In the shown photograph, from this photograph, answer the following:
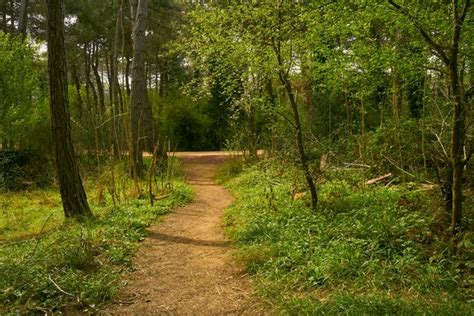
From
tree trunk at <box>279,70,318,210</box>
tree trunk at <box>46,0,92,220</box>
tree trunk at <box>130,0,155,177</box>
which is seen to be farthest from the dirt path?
tree trunk at <box>130,0,155,177</box>

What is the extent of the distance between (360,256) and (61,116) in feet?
16.5

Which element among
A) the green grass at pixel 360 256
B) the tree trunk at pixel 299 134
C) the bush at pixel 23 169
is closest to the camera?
the green grass at pixel 360 256

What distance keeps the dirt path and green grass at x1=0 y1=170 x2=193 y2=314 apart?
0.21 meters

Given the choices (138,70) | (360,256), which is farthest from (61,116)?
(138,70)

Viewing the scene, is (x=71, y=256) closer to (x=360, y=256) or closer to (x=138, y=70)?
(x=360, y=256)

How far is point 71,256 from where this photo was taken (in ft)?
15.4

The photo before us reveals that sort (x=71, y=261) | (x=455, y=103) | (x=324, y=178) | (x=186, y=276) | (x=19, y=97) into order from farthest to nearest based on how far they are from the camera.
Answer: (x=19, y=97)
(x=324, y=178)
(x=186, y=276)
(x=71, y=261)
(x=455, y=103)

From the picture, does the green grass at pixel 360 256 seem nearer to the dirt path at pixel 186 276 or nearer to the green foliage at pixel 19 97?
the dirt path at pixel 186 276

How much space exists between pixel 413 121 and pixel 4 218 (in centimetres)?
868

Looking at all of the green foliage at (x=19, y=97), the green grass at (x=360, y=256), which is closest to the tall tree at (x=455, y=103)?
the green grass at (x=360, y=256)

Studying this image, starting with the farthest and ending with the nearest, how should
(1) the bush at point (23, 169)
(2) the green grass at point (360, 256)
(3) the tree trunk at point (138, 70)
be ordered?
(1) the bush at point (23, 169) < (3) the tree trunk at point (138, 70) < (2) the green grass at point (360, 256)

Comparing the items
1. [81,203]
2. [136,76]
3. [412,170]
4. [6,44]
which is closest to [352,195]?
[412,170]

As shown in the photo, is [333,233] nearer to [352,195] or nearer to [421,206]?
[421,206]

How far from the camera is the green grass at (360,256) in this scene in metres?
3.47
